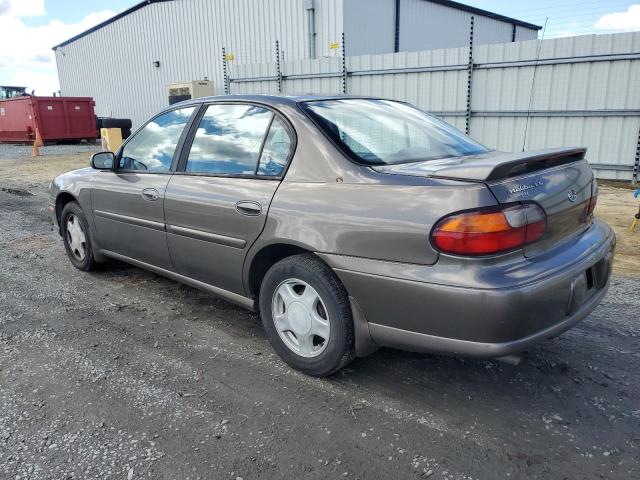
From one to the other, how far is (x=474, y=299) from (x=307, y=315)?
3.27 feet

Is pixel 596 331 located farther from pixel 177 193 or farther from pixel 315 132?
pixel 177 193

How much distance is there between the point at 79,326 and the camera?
375cm

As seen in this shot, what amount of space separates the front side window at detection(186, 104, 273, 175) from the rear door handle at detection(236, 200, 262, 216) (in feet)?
0.67

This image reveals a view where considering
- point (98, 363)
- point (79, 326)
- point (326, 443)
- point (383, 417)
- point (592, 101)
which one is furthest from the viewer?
point (592, 101)

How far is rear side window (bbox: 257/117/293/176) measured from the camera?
118 inches

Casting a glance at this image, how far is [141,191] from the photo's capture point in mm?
3871

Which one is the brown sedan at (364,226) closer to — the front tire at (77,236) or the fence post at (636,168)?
the front tire at (77,236)

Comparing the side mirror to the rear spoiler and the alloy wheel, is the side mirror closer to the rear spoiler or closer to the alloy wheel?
the alloy wheel

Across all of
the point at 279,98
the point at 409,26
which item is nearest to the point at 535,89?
the point at 279,98

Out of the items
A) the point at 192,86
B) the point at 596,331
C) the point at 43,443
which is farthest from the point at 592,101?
the point at 192,86

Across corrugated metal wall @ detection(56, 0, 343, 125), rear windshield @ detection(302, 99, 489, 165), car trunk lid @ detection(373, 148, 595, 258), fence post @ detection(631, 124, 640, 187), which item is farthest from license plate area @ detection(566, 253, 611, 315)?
corrugated metal wall @ detection(56, 0, 343, 125)

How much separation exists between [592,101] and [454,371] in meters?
8.70

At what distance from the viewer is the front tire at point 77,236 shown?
4.75 m

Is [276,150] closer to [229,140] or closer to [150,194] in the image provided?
[229,140]
